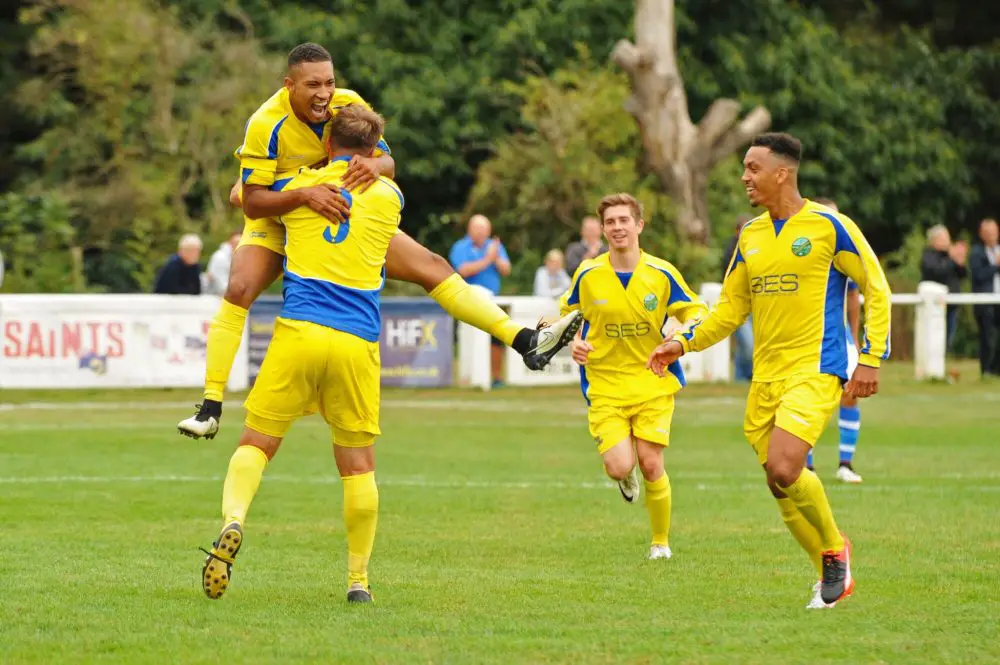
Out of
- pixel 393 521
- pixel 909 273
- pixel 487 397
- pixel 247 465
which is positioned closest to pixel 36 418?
pixel 487 397

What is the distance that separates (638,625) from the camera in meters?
7.68

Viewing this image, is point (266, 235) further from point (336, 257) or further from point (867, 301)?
point (867, 301)

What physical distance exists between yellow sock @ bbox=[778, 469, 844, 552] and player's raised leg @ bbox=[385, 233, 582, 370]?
1.32 m

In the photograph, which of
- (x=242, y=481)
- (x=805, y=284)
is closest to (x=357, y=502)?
(x=242, y=481)

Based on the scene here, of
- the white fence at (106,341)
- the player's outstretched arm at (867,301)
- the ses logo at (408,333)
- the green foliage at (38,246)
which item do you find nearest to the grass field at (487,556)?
the player's outstretched arm at (867,301)

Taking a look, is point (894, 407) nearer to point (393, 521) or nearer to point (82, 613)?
point (393, 521)

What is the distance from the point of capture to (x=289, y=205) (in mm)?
8070

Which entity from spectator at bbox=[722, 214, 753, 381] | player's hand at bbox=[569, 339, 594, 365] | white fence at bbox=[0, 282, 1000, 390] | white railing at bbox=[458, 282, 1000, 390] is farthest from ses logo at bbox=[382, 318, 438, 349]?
player's hand at bbox=[569, 339, 594, 365]

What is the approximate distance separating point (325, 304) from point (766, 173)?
87.1 inches

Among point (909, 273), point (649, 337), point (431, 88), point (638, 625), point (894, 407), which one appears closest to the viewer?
point (638, 625)

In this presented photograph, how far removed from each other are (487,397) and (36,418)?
5.78 m

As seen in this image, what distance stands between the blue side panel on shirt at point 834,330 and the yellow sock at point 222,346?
274cm

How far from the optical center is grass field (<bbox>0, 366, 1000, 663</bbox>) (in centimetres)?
726

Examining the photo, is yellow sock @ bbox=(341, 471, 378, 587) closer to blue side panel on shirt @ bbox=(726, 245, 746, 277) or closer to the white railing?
Answer: blue side panel on shirt @ bbox=(726, 245, 746, 277)
